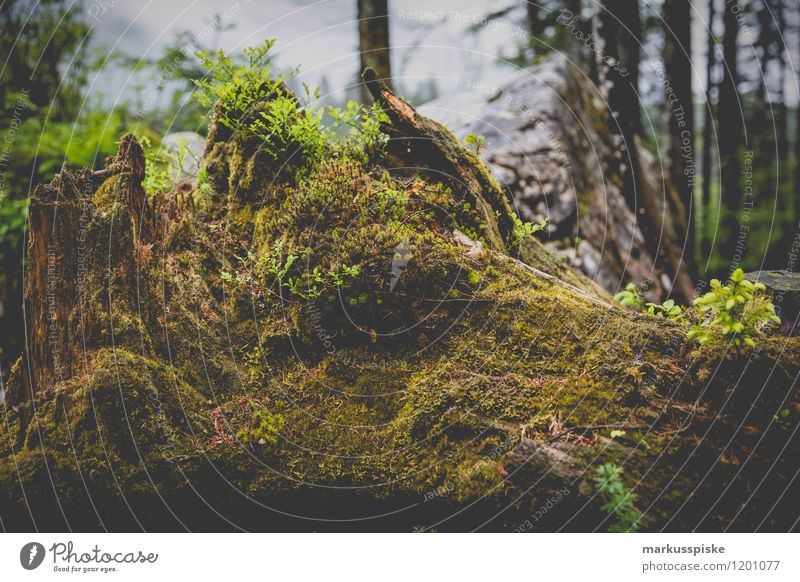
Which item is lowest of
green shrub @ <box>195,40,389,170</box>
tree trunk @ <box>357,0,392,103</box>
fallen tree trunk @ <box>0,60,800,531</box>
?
fallen tree trunk @ <box>0,60,800,531</box>

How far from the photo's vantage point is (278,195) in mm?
4160

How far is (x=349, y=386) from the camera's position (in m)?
3.46

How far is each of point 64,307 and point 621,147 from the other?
8726mm

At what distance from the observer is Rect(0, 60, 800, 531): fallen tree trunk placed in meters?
2.88

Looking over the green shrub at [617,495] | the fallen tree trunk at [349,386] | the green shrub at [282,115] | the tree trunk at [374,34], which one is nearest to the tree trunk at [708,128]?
the tree trunk at [374,34]

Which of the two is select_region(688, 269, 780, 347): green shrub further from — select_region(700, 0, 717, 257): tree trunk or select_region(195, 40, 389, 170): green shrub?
select_region(700, 0, 717, 257): tree trunk

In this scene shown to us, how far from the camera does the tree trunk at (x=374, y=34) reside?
7.27m

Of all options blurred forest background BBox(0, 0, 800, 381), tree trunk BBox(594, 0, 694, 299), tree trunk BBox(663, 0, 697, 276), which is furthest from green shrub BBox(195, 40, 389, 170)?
tree trunk BBox(663, 0, 697, 276)
